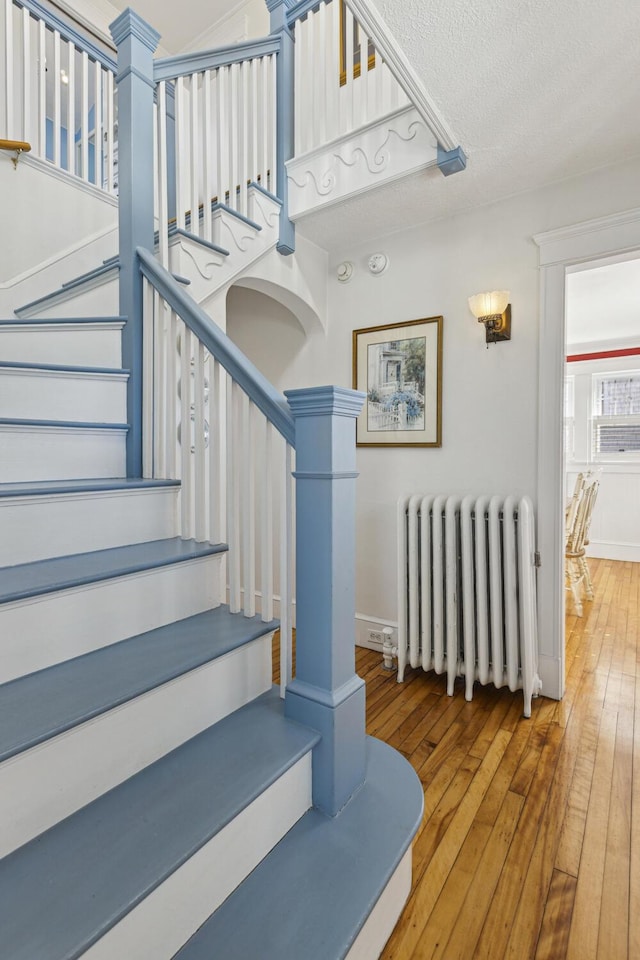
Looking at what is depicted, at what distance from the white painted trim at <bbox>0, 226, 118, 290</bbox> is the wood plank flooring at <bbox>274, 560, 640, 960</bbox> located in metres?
2.88

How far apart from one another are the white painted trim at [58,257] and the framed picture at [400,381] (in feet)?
5.29

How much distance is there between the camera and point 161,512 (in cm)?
166

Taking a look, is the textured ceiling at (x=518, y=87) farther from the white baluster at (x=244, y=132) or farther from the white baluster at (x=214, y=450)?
the white baluster at (x=214, y=450)

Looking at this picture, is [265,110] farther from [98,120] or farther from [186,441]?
[186,441]

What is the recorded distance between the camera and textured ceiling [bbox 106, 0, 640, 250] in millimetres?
1343

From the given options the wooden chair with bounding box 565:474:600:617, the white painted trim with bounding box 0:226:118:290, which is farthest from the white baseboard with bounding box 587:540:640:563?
the white painted trim with bounding box 0:226:118:290

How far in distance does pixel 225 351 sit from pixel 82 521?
702 millimetres

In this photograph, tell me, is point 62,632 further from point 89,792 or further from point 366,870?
point 366,870

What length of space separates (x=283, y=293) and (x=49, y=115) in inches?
108

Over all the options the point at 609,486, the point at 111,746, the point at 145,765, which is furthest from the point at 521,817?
the point at 609,486

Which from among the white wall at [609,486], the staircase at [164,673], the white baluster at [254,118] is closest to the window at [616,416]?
the white wall at [609,486]

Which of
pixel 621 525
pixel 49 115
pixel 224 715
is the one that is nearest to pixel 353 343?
pixel 224 715

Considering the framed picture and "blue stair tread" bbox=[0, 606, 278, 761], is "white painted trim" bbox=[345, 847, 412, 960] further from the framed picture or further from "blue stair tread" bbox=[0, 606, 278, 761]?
the framed picture

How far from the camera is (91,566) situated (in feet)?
4.19
